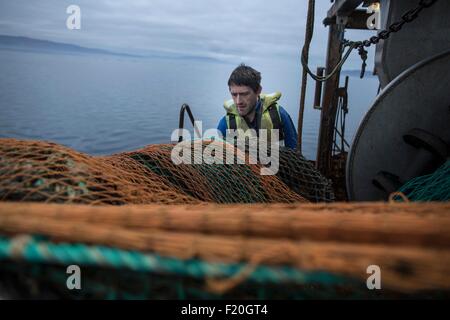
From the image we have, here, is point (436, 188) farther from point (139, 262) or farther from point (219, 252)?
point (139, 262)

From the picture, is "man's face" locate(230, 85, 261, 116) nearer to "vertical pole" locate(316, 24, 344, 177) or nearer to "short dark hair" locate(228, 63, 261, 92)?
"short dark hair" locate(228, 63, 261, 92)

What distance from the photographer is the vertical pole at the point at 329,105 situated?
233 inches

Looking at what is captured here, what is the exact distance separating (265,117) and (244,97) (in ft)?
1.75

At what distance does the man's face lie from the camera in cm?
457

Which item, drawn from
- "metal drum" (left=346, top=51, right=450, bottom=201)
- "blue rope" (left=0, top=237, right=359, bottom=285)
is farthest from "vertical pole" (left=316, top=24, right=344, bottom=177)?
"blue rope" (left=0, top=237, right=359, bottom=285)

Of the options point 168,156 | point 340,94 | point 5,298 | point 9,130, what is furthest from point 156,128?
point 5,298

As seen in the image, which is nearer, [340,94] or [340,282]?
[340,282]

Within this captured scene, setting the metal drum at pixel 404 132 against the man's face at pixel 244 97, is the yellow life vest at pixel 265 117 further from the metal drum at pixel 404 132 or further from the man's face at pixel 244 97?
the metal drum at pixel 404 132

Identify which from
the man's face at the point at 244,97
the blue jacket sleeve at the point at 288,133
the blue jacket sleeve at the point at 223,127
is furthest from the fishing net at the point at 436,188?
the blue jacket sleeve at the point at 223,127

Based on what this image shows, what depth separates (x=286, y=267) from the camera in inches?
27.1

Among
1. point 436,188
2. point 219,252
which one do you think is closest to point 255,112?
point 436,188

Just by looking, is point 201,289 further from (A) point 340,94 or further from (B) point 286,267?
(A) point 340,94

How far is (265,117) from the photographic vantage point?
4.86 meters
